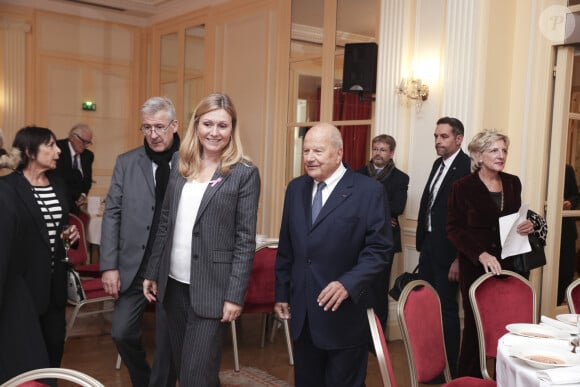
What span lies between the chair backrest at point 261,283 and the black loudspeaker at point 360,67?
206 cm

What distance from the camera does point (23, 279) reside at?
262 cm

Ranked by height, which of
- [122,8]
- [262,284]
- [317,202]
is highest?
[122,8]

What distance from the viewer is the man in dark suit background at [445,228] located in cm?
425

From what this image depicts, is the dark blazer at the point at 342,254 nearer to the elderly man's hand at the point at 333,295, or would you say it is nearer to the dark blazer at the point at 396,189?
the elderly man's hand at the point at 333,295

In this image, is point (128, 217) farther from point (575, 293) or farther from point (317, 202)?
point (575, 293)

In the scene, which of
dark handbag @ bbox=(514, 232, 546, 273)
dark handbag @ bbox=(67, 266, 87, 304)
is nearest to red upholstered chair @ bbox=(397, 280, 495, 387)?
dark handbag @ bbox=(514, 232, 546, 273)

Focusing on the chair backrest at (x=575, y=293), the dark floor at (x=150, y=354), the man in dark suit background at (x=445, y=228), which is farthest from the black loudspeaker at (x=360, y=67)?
the chair backrest at (x=575, y=293)

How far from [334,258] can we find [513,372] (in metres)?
0.90

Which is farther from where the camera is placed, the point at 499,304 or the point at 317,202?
the point at 499,304

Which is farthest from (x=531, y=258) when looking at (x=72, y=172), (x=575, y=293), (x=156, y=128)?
(x=72, y=172)

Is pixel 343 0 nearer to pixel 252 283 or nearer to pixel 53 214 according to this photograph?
pixel 252 283

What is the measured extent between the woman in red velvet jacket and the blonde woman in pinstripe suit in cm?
161

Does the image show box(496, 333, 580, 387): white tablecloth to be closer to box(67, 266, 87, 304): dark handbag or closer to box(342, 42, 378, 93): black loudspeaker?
box(67, 266, 87, 304): dark handbag

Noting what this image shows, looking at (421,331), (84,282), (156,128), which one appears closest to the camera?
(421,331)
